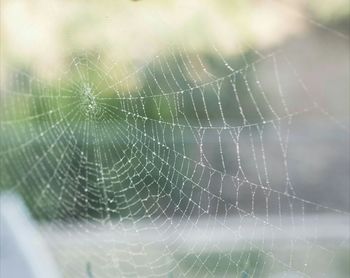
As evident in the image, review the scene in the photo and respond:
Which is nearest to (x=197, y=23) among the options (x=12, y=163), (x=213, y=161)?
(x=12, y=163)

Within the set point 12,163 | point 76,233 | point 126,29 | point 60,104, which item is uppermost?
point 126,29

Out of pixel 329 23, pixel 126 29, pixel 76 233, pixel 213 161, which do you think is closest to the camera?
pixel 126 29

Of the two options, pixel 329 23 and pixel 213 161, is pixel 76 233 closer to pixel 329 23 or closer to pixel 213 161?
pixel 213 161

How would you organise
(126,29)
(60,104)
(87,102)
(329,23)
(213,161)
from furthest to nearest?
(329,23) → (213,161) → (60,104) → (126,29) → (87,102)

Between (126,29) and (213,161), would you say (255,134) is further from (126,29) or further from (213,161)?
(126,29)

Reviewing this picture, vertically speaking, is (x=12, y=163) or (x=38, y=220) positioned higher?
(x=12, y=163)

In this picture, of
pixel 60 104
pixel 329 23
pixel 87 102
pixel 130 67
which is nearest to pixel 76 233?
pixel 60 104

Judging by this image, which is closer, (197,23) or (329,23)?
(197,23)
